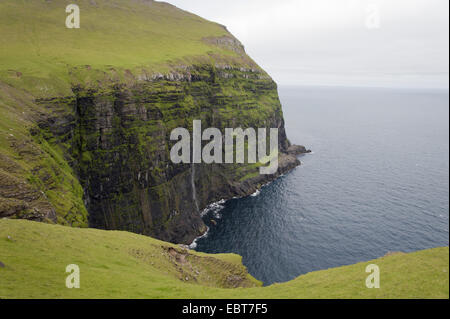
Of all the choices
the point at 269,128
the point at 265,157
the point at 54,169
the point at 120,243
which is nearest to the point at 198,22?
the point at 269,128

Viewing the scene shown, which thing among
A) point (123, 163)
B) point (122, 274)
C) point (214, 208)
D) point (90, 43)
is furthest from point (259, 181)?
point (122, 274)

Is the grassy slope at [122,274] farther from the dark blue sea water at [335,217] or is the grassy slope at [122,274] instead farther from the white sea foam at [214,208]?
the white sea foam at [214,208]

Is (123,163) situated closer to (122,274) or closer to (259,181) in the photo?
(122,274)

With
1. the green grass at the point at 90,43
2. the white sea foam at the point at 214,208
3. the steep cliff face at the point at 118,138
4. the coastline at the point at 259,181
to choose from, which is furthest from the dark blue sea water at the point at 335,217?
the green grass at the point at 90,43

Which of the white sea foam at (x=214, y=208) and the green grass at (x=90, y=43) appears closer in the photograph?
the green grass at (x=90, y=43)

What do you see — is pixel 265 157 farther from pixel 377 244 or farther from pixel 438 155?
pixel 438 155

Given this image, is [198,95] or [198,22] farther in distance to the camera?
[198,22]
